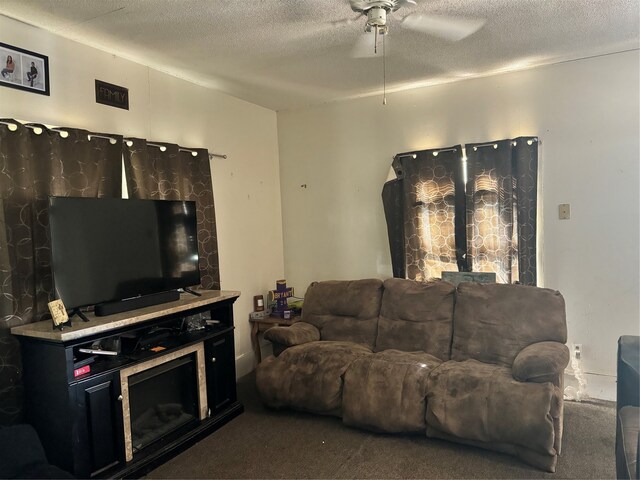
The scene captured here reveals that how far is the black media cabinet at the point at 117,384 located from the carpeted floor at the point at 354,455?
0.15 metres

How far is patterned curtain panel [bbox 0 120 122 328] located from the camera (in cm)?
232

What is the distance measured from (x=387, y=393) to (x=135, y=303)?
159cm

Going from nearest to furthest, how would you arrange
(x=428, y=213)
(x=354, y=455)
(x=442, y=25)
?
(x=354, y=455), (x=442, y=25), (x=428, y=213)

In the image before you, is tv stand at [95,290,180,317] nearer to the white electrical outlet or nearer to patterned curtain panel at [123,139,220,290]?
patterned curtain panel at [123,139,220,290]

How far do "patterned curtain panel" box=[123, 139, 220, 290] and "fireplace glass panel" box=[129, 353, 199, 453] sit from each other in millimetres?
828

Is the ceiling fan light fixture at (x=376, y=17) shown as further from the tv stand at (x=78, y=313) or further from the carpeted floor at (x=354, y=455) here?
the carpeted floor at (x=354, y=455)

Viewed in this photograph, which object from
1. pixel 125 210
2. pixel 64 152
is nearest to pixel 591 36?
pixel 125 210

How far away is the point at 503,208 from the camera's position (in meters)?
3.53

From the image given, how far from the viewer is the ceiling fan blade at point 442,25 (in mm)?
2576

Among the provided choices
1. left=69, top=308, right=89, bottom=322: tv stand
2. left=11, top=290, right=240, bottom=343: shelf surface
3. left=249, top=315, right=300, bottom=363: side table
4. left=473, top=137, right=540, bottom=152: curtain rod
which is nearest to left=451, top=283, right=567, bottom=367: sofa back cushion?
left=473, top=137, right=540, bottom=152: curtain rod

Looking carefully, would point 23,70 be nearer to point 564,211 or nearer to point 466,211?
point 466,211

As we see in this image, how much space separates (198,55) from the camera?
3.04 meters

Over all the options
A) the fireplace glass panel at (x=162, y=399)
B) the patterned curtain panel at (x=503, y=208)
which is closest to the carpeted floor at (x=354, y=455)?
the fireplace glass panel at (x=162, y=399)

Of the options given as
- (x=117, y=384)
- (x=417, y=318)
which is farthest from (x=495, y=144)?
(x=117, y=384)
